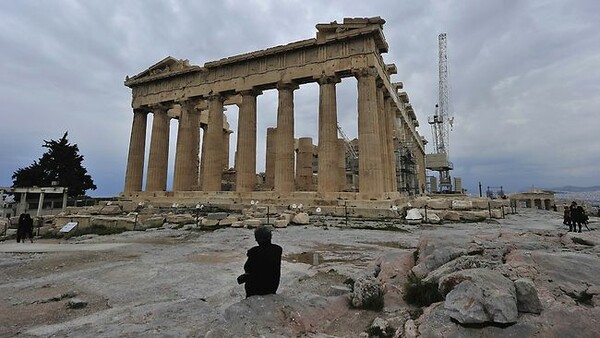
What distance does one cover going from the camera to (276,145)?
26.4 metres

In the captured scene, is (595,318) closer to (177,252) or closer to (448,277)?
(448,277)

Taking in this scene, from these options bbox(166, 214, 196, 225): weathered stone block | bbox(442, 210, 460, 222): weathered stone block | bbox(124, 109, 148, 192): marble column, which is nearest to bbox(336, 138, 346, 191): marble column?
bbox(442, 210, 460, 222): weathered stone block

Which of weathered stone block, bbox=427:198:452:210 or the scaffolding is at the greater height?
the scaffolding

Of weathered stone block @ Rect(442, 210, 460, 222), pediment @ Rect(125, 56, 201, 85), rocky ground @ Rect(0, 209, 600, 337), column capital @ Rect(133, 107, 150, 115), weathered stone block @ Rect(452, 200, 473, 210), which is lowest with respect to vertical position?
rocky ground @ Rect(0, 209, 600, 337)

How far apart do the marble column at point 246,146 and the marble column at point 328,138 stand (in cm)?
637

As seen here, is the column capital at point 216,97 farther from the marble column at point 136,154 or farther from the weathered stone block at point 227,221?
the weathered stone block at point 227,221

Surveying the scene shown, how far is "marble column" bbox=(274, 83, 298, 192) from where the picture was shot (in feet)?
79.5

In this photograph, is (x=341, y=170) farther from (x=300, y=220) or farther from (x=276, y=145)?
(x=300, y=220)

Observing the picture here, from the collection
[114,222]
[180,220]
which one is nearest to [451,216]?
[180,220]

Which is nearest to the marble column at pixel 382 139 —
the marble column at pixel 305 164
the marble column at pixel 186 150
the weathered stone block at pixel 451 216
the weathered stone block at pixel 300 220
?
the weathered stone block at pixel 451 216

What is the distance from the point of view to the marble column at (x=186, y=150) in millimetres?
29344

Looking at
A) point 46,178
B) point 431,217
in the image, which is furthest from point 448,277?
point 46,178

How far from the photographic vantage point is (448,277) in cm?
387

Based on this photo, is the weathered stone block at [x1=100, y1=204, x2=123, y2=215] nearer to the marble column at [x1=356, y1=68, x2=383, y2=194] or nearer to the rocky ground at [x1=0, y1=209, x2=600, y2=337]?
the rocky ground at [x1=0, y1=209, x2=600, y2=337]
